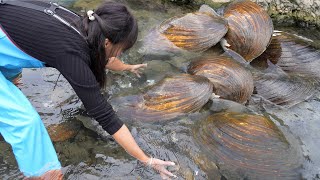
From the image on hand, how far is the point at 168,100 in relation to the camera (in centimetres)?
366

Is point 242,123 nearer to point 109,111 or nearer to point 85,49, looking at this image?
point 109,111

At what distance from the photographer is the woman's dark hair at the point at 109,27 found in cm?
229

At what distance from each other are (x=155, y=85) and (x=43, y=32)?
1658mm

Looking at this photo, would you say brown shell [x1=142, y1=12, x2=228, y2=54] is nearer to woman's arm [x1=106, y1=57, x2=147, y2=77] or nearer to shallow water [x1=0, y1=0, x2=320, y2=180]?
shallow water [x1=0, y1=0, x2=320, y2=180]

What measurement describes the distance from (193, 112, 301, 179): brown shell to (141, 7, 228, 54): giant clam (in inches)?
52.4

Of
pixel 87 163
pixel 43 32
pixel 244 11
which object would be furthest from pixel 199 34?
pixel 43 32

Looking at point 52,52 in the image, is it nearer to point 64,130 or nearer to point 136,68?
point 64,130

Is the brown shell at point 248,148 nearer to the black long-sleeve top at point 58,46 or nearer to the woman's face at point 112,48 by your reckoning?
the black long-sleeve top at point 58,46

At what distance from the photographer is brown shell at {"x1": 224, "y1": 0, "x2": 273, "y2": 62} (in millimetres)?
4457

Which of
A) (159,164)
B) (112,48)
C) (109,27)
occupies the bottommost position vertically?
(159,164)

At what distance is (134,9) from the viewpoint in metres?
5.66

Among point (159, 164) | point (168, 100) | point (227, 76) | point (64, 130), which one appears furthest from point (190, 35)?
point (159, 164)

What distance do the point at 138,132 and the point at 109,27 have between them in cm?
141

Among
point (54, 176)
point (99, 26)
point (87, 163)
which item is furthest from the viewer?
point (87, 163)
